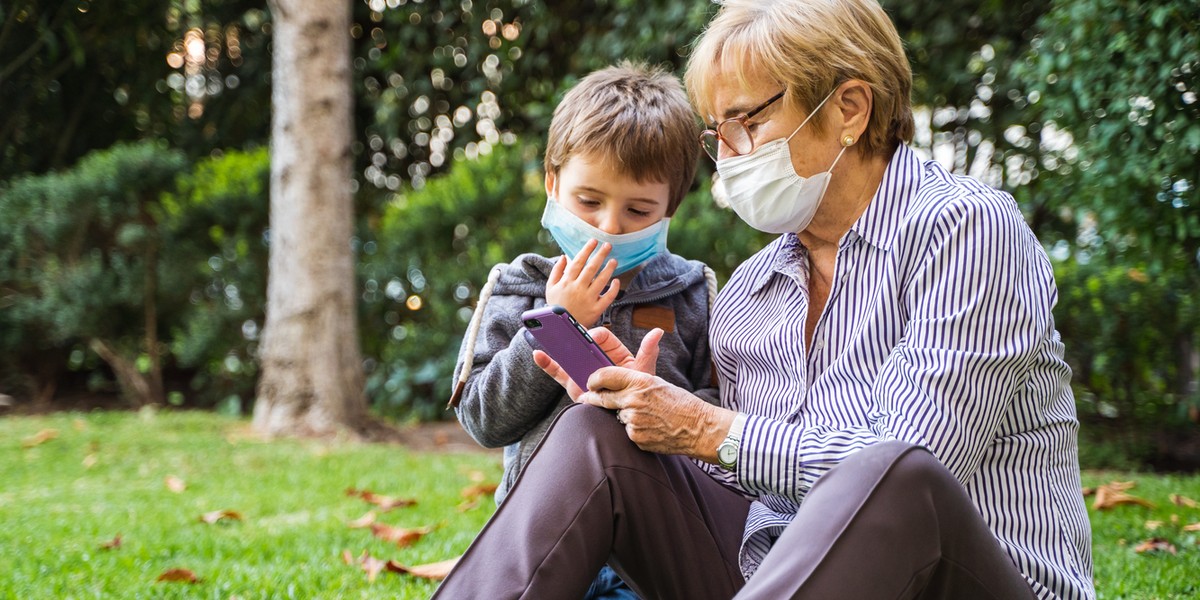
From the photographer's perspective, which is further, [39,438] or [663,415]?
[39,438]

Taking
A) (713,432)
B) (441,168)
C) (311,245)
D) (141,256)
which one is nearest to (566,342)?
(713,432)

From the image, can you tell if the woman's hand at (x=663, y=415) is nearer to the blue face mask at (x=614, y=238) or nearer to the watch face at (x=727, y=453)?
the watch face at (x=727, y=453)

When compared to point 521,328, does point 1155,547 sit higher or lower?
lower

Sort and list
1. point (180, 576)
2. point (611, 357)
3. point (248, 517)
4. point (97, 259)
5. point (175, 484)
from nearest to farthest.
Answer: point (611, 357), point (180, 576), point (248, 517), point (175, 484), point (97, 259)

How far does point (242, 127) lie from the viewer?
959cm

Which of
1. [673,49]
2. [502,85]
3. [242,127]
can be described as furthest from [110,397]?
[673,49]

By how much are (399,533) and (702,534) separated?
1756 millimetres

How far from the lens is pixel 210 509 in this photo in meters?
4.18

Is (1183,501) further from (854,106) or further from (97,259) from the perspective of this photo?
(97,259)

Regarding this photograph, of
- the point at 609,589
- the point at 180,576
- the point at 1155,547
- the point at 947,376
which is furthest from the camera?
the point at 1155,547

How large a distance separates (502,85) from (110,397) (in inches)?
172

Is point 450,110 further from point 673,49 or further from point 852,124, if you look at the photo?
point 852,124

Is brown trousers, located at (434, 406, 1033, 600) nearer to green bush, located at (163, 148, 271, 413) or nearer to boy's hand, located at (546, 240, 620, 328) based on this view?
boy's hand, located at (546, 240, 620, 328)

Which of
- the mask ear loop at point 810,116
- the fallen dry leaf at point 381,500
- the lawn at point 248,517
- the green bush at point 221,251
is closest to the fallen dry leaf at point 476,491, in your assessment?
the lawn at point 248,517
